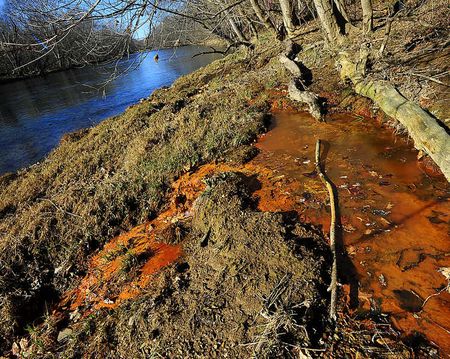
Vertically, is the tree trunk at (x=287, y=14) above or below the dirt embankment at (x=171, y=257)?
above

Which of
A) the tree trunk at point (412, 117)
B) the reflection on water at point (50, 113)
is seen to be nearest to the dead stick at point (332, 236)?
Answer: the tree trunk at point (412, 117)

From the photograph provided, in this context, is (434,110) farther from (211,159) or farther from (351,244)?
(211,159)

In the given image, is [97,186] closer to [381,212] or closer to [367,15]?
[381,212]

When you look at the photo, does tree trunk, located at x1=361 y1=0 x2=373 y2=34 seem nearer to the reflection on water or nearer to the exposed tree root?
the exposed tree root

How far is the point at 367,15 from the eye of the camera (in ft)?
33.2

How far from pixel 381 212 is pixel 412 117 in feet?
7.44

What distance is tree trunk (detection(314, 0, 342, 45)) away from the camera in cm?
1053

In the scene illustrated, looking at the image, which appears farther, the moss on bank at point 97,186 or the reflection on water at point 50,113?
the reflection on water at point 50,113

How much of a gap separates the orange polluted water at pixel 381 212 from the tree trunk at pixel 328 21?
17.6ft

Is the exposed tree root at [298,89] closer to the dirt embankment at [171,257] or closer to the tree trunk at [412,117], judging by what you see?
the dirt embankment at [171,257]

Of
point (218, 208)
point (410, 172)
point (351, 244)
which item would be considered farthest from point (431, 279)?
point (218, 208)

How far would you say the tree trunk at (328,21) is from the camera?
10531mm

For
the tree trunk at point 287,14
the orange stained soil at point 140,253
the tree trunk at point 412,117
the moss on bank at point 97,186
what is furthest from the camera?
the tree trunk at point 287,14

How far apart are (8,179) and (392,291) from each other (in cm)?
1039
